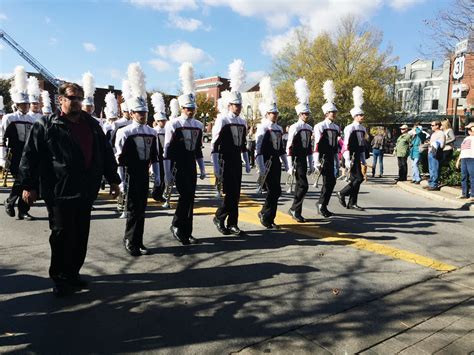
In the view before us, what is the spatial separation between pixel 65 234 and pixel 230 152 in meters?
2.90

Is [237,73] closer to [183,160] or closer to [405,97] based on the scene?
[183,160]

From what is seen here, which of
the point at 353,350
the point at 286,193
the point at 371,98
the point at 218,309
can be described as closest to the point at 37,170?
the point at 218,309

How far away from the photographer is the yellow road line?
16.9ft

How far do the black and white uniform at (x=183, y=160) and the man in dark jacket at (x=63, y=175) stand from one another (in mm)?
1724

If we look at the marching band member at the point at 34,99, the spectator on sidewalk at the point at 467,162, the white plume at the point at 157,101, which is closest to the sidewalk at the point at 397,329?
the spectator on sidewalk at the point at 467,162

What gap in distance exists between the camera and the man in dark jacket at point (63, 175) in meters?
3.88

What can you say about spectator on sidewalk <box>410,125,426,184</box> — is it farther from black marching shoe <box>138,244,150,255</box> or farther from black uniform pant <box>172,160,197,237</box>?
black marching shoe <box>138,244,150,255</box>

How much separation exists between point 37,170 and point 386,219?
631cm

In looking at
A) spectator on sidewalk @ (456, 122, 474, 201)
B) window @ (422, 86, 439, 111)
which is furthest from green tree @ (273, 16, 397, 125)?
spectator on sidewalk @ (456, 122, 474, 201)

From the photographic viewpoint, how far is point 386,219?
7.81 meters

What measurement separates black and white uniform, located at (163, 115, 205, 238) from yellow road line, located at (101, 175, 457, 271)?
1810 mm

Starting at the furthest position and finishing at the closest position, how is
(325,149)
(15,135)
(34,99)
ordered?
(34,99), (325,149), (15,135)

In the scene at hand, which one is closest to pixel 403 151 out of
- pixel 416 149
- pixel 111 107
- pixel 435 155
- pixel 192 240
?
pixel 416 149

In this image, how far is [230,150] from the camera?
6164 mm
